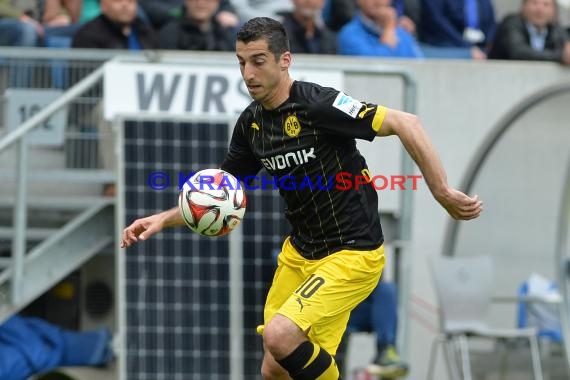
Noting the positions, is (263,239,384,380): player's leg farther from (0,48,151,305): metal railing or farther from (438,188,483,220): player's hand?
(0,48,151,305): metal railing

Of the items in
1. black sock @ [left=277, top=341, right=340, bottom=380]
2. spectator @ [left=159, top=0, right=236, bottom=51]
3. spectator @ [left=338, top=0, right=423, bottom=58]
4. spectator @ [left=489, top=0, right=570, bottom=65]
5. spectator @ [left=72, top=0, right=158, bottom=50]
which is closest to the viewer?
black sock @ [left=277, top=341, right=340, bottom=380]

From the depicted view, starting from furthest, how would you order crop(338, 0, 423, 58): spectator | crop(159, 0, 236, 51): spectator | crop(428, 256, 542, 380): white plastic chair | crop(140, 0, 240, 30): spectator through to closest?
crop(140, 0, 240, 30): spectator < crop(338, 0, 423, 58): spectator < crop(159, 0, 236, 51): spectator < crop(428, 256, 542, 380): white plastic chair

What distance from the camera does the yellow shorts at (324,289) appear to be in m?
6.99

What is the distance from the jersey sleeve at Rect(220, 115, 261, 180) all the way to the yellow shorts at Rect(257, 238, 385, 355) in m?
0.49

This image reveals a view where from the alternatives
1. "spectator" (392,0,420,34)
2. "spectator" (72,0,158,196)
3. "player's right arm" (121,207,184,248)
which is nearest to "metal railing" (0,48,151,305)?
"spectator" (72,0,158,196)

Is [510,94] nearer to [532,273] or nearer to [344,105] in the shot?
[532,273]

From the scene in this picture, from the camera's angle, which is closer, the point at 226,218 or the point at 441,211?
the point at 226,218

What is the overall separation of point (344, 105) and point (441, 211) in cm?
512

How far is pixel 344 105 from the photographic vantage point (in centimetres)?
691

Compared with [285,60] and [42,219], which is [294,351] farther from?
[42,219]

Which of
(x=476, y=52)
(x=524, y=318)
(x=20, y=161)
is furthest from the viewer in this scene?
(x=476, y=52)

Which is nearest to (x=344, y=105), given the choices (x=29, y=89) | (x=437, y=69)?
(x=29, y=89)

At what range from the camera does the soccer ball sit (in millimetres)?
7082

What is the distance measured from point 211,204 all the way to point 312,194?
554mm
